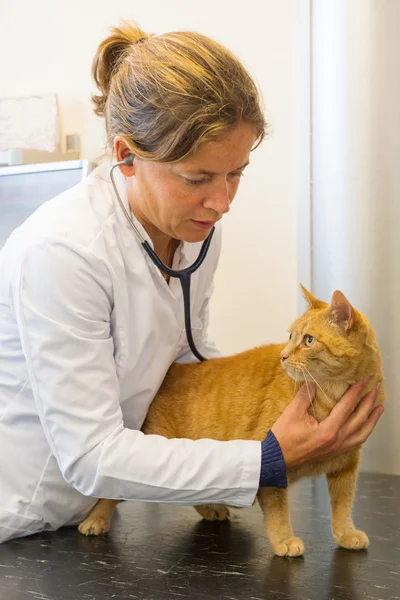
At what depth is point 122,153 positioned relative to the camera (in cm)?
121

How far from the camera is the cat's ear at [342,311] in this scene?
4.00 feet

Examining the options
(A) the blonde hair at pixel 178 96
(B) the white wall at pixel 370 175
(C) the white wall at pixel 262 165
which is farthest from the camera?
(C) the white wall at pixel 262 165

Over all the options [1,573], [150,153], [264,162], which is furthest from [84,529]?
[264,162]

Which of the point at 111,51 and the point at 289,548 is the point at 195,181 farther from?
the point at 289,548

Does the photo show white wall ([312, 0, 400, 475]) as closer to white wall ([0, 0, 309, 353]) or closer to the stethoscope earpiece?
white wall ([0, 0, 309, 353])

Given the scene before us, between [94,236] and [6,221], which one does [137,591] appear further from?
[6,221]

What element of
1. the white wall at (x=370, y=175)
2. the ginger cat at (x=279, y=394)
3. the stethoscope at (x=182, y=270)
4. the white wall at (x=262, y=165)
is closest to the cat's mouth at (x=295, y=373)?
the ginger cat at (x=279, y=394)

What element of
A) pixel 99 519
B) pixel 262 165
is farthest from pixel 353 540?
pixel 262 165

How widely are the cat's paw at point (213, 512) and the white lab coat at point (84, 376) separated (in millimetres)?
222

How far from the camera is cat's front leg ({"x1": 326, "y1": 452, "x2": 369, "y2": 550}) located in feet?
3.88

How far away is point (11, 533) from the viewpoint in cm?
123

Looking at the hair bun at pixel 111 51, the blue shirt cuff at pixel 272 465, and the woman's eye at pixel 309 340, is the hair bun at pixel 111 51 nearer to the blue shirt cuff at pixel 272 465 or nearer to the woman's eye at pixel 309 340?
the woman's eye at pixel 309 340

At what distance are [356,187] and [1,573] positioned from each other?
5.06 ft

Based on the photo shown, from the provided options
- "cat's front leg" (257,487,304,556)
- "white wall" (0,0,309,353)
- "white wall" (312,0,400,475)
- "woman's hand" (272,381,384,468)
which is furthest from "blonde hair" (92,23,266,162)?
"white wall" (0,0,309,353)
